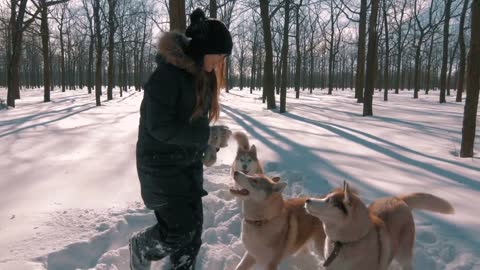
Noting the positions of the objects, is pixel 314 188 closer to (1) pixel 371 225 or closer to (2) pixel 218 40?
(1) pixel 371 225

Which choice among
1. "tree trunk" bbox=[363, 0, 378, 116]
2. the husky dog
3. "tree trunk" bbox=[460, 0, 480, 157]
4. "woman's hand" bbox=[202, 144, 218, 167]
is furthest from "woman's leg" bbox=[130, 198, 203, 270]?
"tree trunk" bbox=[363, 0, 378, 116]

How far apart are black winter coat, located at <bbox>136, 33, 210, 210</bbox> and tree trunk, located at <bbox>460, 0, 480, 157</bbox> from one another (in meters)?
6.51

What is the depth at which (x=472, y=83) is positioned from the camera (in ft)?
23.9

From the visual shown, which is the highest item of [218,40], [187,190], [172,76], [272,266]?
[218,40]

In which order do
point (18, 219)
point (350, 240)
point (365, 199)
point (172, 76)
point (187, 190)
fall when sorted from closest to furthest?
point (172, 76) → point (187, 190) → point (350, 240) → point (18, 219) → point (365, 199)

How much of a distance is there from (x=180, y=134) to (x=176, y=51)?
0.50 metres

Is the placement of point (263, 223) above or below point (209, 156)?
below

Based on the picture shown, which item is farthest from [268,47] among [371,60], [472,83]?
[472,83]

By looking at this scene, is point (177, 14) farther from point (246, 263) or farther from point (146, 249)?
point (146, 249)

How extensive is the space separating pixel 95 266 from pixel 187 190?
1274 millimetres

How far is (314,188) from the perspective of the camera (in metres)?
5.11

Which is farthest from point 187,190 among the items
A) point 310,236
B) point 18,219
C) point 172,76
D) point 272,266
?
point 18,219

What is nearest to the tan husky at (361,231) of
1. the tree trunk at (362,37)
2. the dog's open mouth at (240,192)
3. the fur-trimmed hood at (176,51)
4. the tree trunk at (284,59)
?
the dog's open mouth at (240,192)

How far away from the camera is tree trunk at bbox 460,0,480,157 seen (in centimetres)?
705
